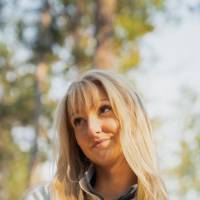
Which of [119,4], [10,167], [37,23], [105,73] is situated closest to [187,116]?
[10,167]

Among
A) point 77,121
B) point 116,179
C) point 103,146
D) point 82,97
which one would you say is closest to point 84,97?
point 82,97

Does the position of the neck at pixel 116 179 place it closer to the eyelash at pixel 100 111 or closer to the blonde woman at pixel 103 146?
the blonde woman at pixel 103 146

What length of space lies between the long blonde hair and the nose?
0.20ft

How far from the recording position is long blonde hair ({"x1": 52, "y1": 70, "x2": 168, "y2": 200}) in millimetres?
2525

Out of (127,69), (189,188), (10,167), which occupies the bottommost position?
(189,188)

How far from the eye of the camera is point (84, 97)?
2535 mm

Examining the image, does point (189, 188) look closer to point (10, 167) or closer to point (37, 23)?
point (10, 167)

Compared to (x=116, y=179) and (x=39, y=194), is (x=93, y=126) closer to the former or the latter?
(x=116, y=179)

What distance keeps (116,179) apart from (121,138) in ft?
0.68

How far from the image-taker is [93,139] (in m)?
2.50

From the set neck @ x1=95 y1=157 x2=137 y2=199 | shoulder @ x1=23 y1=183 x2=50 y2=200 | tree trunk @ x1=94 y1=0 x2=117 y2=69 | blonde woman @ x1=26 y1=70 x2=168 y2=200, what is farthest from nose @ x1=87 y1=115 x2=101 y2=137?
tree trunk @ x1=94 y1=0 x2=117 y2=69

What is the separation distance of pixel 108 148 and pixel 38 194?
0.39 metres

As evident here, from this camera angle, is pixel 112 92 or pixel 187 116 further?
pixel 187 116

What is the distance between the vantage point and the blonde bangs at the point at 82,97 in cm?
253
